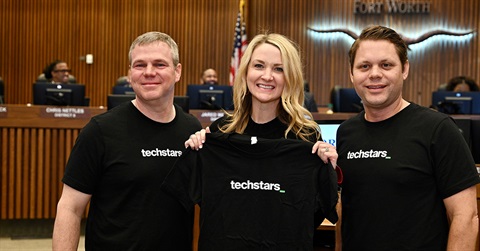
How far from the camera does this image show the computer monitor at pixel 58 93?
23.3 feet

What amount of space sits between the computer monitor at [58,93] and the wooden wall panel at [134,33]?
13.5 feet

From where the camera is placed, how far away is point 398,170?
8.01ft

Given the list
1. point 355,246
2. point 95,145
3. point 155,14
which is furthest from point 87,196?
point 155,14

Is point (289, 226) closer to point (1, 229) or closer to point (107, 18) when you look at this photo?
point (1, 229)

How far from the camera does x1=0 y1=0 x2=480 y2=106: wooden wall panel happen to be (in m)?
11.3

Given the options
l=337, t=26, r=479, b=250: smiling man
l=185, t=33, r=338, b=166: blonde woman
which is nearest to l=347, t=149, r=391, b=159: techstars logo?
l=337, t=26, r=479, b=250: smiling man

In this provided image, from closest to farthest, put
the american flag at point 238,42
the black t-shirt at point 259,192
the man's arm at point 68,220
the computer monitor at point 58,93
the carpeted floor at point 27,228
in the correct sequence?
the black t-shirt at point 259,192
the man's arm at point 68,220
the carpeted floor at point 27,228
the computer monitor at point 58,93
the american flag at point 238,42

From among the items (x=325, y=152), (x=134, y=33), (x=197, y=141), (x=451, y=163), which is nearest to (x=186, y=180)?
(x=197, y=141)

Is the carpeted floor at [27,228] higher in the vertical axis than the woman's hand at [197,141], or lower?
lower

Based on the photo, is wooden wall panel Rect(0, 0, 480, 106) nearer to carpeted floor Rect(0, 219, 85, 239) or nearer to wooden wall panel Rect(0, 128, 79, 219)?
carpeted floor Rect(0, 219, 85, 239)

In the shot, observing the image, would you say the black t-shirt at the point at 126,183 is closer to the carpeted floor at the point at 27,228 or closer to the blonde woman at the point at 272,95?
the blonde woman at the point at 272,95

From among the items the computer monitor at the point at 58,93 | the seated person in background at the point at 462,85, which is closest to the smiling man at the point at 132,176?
the computer monitor at the point at 58,93

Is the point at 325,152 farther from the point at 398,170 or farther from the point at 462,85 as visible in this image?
the point at 462,85

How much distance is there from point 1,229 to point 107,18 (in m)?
5.24
